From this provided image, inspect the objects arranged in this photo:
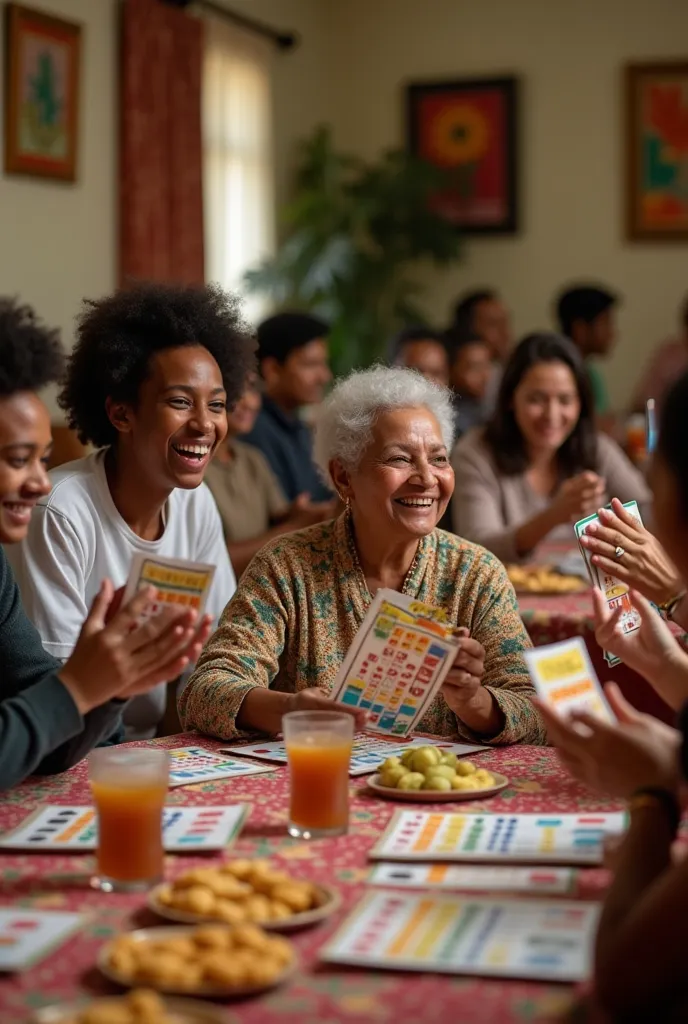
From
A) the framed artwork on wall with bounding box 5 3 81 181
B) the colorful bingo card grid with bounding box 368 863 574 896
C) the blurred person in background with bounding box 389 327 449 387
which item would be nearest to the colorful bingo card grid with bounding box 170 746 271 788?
the colorful bingo card grid with bounding box 368 863 574 896

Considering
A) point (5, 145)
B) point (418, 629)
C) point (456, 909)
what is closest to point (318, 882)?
point (456, 909)

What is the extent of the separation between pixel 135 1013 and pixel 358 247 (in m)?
7.25

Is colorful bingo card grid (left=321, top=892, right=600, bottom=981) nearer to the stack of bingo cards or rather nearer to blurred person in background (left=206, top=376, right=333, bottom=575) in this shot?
the stack of bingo cards

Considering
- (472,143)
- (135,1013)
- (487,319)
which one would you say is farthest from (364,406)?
(472,143)

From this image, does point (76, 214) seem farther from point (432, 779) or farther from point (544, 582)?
point (432, 779)

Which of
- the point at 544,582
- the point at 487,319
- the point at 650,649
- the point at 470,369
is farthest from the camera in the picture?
the point at 487,319

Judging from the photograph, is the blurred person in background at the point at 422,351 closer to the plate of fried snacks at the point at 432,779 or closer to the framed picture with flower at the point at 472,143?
the framed picture with flower at the point at 472,143

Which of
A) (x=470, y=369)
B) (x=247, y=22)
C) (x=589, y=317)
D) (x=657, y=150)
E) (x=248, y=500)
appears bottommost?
(x=248, y=500)

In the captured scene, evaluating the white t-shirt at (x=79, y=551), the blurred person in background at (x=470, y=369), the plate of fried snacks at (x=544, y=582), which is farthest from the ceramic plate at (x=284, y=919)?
the blurred person in background at (x=470, y=369)

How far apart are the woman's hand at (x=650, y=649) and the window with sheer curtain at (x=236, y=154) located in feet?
16.3

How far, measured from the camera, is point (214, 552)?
2.99 metres

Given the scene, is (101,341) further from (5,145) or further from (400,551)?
(5,145)

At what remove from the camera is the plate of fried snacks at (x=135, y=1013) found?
3.44 feet

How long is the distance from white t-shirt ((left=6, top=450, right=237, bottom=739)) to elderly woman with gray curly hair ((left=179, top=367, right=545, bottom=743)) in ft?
0.97
